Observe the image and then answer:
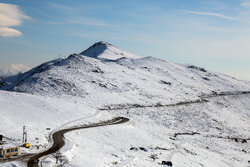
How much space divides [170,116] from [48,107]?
1368 inches

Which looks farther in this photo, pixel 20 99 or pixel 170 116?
pixel 170 116

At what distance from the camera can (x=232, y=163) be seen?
37688mm

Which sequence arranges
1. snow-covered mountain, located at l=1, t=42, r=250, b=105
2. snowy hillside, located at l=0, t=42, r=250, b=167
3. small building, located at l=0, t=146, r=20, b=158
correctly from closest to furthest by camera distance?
small building, located at l=0, t=146, r=20, b=158 < snowy hillside, located at l=0, t=42, r=250, b=167 < snow-covered mountain, located at l=1, t=42, r=250, b=105

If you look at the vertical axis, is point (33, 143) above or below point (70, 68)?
below

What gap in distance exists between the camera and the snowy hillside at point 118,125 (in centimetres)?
2975

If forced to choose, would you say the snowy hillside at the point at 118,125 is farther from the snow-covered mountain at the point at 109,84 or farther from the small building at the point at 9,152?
the small building at the point at 9,152

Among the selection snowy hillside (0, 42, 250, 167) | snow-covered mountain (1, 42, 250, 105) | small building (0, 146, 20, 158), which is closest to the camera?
small building (0, 146, 20, 158)

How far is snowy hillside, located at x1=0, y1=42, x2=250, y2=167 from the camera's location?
97.6ft

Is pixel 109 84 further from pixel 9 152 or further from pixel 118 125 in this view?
pixel 9 152

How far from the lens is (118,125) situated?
44.8 meters

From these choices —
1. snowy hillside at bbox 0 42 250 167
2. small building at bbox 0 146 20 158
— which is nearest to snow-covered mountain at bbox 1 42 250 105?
snowy hillside at bbox 0 42 250 167

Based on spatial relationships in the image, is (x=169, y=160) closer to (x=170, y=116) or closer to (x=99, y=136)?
(x=99, y=136)

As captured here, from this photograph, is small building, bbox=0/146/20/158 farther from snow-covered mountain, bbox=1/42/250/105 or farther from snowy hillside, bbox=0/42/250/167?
snow-covered mountain, bbox=1/42/250/105

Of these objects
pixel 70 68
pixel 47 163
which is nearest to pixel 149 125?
pixel 47 163
